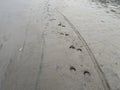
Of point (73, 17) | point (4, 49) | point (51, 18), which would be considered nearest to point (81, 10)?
point (73, 17)

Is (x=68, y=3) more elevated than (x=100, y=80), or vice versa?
(x=68, y=3)

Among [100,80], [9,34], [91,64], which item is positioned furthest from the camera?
[9,34]

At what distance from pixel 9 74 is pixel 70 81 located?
128 cm

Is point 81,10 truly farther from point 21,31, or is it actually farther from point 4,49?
point 4,49

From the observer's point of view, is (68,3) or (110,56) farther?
(68,3)

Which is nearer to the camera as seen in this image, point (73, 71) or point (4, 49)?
point (73, 71)

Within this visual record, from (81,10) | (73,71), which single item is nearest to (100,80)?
(73,71)

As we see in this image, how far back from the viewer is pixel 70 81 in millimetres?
3256

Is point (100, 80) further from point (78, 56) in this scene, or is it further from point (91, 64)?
point (78, 56)

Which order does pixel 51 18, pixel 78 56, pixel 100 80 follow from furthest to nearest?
pixel 51 18
pixel 78 56
pixel 100 80

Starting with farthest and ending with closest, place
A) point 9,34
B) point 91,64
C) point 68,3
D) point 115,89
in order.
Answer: point 68,3 → point 9,34 → point 91,64 → point 115,89

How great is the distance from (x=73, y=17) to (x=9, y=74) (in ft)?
13.0

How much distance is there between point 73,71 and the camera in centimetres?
355

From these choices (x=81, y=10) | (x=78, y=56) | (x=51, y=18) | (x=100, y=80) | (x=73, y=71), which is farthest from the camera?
(x=81, y=10)
